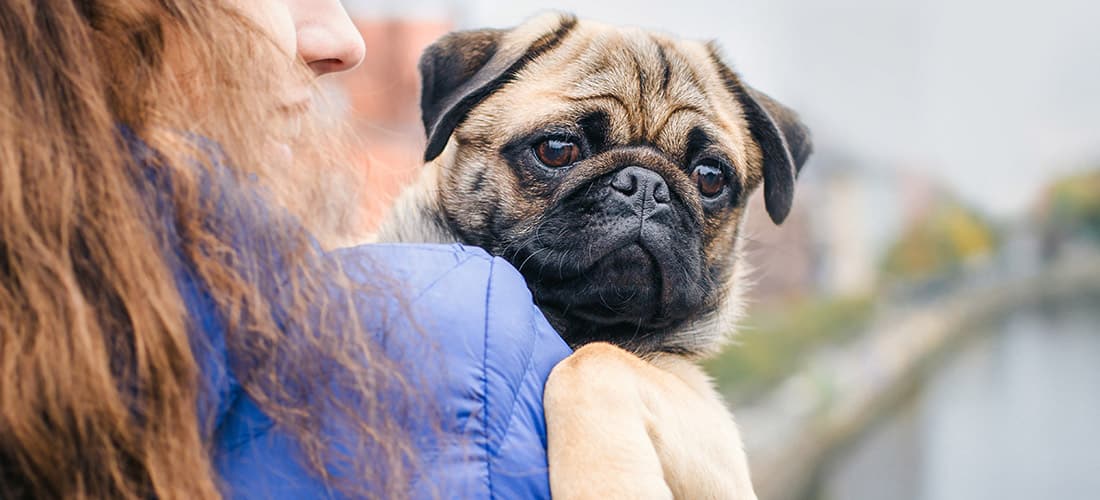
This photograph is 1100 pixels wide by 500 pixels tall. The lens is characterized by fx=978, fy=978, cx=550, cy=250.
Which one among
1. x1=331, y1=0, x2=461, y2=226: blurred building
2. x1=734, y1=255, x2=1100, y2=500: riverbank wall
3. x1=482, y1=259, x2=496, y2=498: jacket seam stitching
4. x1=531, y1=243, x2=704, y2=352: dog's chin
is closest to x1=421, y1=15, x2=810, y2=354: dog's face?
x1=531, y1=243, x2=704, y2=352: dog's chin

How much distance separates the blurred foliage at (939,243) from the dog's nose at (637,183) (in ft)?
14.8

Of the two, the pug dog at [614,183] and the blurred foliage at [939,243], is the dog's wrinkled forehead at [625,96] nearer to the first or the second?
the pug dog at [614,183]

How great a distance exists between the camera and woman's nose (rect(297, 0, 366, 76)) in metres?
1.32

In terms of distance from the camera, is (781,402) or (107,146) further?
(781,402)

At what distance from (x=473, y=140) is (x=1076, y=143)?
5.12 m

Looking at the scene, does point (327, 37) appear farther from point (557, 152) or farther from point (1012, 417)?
point (1012, 417)

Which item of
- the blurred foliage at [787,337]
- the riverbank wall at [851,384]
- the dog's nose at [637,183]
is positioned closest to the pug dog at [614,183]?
the dog's nose at [637,183]

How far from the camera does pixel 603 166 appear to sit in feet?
4.90

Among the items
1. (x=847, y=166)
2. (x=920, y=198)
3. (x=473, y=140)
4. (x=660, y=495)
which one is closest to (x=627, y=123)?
(x=473, y=140)

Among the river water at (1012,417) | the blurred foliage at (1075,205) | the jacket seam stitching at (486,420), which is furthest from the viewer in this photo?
the river water at (1012,417)

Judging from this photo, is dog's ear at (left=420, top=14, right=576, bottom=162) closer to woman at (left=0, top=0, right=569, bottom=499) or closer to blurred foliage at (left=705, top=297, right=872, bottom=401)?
woman at (left=0, top=0, right=569, bottom=499)

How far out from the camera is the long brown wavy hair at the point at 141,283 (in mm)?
827

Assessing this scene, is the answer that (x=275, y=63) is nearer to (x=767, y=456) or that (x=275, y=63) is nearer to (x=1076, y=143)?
(x=1076, y=143)

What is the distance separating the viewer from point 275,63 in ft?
3.60
